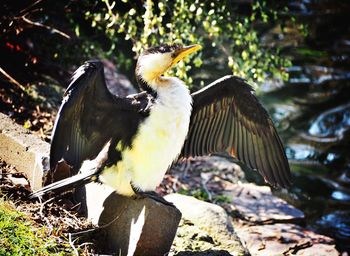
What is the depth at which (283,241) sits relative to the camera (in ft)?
16.4

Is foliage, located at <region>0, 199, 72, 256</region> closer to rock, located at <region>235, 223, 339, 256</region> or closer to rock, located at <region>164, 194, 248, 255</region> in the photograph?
rock, located at <region>164, 194, 248, 255</region>

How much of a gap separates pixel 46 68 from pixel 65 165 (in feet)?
8.84

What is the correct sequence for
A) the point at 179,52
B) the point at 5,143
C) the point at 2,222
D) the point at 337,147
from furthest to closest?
the point at 337,147 < the point at 5,143 < the point at 179,52 < the point at 2,222

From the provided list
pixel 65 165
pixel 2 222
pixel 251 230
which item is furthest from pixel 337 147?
pixel 2 222

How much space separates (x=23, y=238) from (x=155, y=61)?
4.67 feet

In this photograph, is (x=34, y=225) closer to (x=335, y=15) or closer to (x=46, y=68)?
(x=46, y=68)

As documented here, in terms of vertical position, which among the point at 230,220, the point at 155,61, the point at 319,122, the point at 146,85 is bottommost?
the point at 230,220

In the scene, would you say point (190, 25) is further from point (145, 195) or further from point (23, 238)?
point (23, 238)

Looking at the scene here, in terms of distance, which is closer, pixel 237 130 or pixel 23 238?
pixel 23 238

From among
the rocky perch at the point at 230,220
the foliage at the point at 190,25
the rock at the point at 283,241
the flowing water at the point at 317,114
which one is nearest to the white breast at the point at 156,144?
the rocky perch at the point at 230,220

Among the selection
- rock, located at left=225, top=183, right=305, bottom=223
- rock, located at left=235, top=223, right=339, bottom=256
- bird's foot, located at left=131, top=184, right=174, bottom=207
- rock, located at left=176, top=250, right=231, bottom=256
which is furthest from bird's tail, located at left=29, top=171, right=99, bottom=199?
rock, located at left=225, top=183, right=305, bottom=223

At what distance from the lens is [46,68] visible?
6609 mm

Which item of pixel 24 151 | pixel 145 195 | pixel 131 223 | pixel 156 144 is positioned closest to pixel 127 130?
pixel 156 144

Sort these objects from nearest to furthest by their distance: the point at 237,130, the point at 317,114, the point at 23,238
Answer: the point at 23,238 < the point at 237,130 < the point at 317,114
